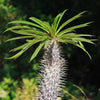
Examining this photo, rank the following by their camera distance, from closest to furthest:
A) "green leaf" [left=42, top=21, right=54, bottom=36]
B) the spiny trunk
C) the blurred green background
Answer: "green leaf" [left=42, top=21, right=54, bottom=36] → the spiny trunk → the blurred green background

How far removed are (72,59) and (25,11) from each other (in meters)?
1.78

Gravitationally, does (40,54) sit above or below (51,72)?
above

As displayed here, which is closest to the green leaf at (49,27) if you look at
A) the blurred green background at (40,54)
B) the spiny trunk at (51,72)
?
the spiny trunk at (51,72)

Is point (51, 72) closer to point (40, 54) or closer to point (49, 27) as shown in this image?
point (49, 27)

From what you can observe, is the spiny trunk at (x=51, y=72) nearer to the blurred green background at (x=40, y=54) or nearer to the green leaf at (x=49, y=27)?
the green leaf at (x=49, y=27)

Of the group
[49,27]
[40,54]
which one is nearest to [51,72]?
[49,27]

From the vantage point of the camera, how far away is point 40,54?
3055mm

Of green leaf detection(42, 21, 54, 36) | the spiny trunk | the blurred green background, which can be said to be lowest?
the spiny trunk

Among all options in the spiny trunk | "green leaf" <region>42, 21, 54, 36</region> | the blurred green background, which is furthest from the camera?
the blurred green background

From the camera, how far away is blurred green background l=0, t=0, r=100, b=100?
3361 millimetres

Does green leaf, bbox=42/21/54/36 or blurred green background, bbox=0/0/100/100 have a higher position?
blurred green background, bbox=0/0/100/100

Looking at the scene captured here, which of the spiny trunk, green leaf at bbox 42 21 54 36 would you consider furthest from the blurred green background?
green leaf at bbox 42 21 54 36

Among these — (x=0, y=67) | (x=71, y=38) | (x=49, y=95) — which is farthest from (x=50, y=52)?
(x=0, y=67)

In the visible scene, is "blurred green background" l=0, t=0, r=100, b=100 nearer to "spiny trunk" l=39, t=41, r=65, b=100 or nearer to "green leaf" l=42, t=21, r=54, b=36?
"spiny trunk" l=39, t=41, r=65, b=100
